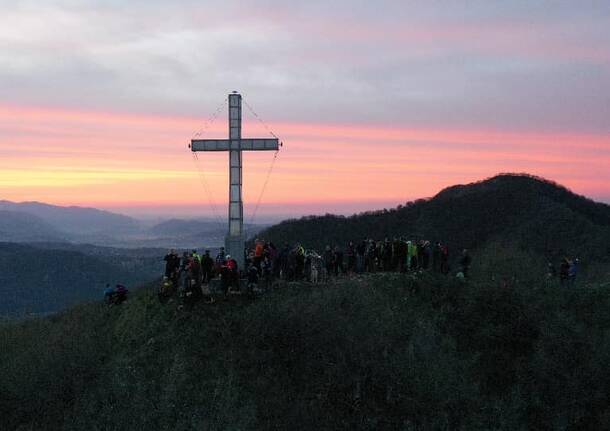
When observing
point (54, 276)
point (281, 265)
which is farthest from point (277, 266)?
point (54, 276)

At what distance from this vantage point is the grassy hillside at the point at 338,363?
17.1 m

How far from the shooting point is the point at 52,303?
11469cm

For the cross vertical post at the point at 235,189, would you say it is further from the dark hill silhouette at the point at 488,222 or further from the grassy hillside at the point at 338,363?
the dark hill silhouette at the point at 488,222

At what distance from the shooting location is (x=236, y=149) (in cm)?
2286

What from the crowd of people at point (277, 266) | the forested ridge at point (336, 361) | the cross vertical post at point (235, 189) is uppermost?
the cross vertical post at point (235, 189)

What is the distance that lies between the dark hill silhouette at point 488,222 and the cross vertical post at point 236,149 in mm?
31783

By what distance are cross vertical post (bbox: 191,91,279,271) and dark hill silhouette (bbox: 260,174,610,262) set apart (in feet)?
104

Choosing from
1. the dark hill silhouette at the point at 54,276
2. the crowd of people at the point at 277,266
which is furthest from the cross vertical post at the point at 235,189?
the dark hill silhouette at the point at 54,276

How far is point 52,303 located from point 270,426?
109386mm

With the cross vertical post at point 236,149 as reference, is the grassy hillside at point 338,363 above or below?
below

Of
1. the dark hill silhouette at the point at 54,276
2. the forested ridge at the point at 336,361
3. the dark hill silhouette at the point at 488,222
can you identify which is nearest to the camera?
the forested ridge at the point at 336,361

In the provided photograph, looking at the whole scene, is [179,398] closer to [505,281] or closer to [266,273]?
[266,273]

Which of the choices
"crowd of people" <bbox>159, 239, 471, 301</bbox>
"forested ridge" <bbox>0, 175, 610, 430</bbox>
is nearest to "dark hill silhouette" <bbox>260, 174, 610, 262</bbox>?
"crowd of people" <bbox>159, 239, 471, 301</bbox>

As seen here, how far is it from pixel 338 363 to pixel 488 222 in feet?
158
